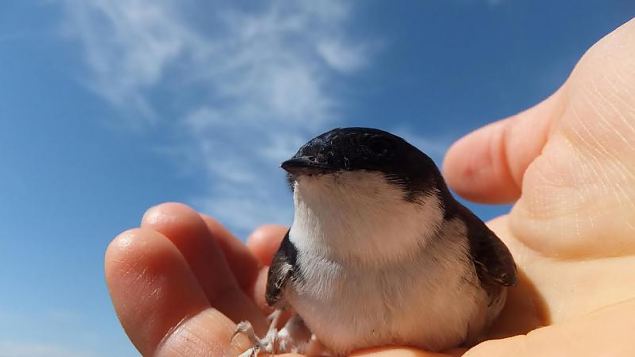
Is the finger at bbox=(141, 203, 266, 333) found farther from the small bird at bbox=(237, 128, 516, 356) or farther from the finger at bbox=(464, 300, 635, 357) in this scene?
the finger at bbox=(464, 300, 635, 357)

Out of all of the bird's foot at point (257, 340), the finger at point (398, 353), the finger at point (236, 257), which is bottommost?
the finger at point (398, 353)

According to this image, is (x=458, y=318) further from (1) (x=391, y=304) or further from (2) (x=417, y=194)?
(2) (x=417, y=194)

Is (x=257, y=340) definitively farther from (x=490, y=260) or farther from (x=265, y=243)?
(x=265, y=243)

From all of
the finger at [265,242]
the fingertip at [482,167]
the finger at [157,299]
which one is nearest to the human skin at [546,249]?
the finger at [157,299]

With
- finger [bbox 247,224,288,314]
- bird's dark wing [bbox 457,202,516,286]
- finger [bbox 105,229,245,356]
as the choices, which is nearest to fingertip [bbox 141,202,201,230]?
finger [bbox 105,229,245,356]

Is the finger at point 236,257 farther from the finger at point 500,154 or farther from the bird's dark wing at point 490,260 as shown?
the bird's dark wing at point 490,260

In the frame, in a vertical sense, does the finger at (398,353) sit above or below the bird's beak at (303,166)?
below
